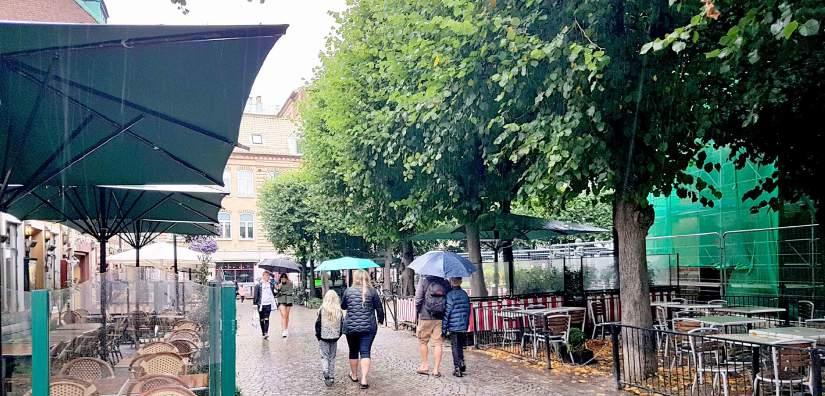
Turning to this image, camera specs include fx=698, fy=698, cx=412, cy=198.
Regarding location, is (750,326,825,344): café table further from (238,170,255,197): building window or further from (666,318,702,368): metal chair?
(238,170,255,197): building window

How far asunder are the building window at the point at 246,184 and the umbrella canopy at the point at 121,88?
158 ft

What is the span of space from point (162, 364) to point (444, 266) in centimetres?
560

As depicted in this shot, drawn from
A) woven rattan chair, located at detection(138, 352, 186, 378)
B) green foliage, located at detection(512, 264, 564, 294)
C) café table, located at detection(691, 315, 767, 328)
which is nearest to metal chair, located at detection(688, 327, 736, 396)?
café table, located at detection(691, 315, 767, 328)

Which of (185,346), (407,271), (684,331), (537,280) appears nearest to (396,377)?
(185,346)

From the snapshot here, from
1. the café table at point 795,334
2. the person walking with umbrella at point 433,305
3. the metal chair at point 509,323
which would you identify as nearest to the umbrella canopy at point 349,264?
the person walking with umbrella at point 433,305

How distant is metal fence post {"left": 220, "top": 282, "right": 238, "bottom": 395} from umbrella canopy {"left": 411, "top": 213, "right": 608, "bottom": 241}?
8989mm

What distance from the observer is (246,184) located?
54.5m

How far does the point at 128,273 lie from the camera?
14.5 metres

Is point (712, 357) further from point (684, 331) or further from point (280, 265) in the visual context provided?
point (280, 265)

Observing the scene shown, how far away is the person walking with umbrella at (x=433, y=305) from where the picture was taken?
11086 millimetres

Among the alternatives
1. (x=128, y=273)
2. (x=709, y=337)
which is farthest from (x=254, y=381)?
(x=709, y=337)

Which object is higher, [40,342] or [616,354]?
[40,342]

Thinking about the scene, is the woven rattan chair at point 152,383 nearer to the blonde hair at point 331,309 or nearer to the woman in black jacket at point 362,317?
the woman in black jacket at point 362,317

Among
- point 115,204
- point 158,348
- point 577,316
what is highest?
point 115,204
